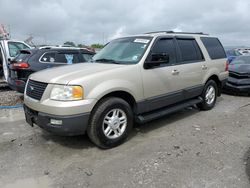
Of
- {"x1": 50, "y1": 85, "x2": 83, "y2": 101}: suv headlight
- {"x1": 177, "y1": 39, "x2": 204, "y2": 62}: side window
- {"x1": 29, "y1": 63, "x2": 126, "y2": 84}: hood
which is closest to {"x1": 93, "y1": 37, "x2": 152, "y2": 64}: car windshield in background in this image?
{"x1": 29, "y1": 63, "x2": 126, "y2": 84}: hood

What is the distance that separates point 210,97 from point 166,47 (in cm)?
222

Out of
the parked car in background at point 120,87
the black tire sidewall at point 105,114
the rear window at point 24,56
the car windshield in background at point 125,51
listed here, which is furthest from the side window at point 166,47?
the rear window at point 24,56

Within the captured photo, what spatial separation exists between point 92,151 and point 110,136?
377 millimetres

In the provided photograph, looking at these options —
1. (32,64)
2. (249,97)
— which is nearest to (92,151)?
(32,64)

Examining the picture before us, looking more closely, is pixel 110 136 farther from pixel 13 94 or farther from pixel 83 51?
pixel 13 94

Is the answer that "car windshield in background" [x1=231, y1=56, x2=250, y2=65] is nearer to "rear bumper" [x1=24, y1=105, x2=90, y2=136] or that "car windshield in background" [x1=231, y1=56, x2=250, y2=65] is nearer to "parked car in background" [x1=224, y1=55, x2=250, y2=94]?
"parked car in background" [x1=224, y1=55, x2=250, y2=94]

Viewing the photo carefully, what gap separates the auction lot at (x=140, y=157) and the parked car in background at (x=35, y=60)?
1.72 m

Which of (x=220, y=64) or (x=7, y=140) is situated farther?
(x=220, y=64)

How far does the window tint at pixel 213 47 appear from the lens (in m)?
5.97

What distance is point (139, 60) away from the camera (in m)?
4.21

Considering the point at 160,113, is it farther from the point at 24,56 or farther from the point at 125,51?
the point at 24,56

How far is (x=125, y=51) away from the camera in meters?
4.59

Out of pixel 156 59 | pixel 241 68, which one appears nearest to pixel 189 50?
pixel 156 59

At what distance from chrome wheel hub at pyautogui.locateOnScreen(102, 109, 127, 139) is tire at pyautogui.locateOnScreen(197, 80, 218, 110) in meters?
2.71
